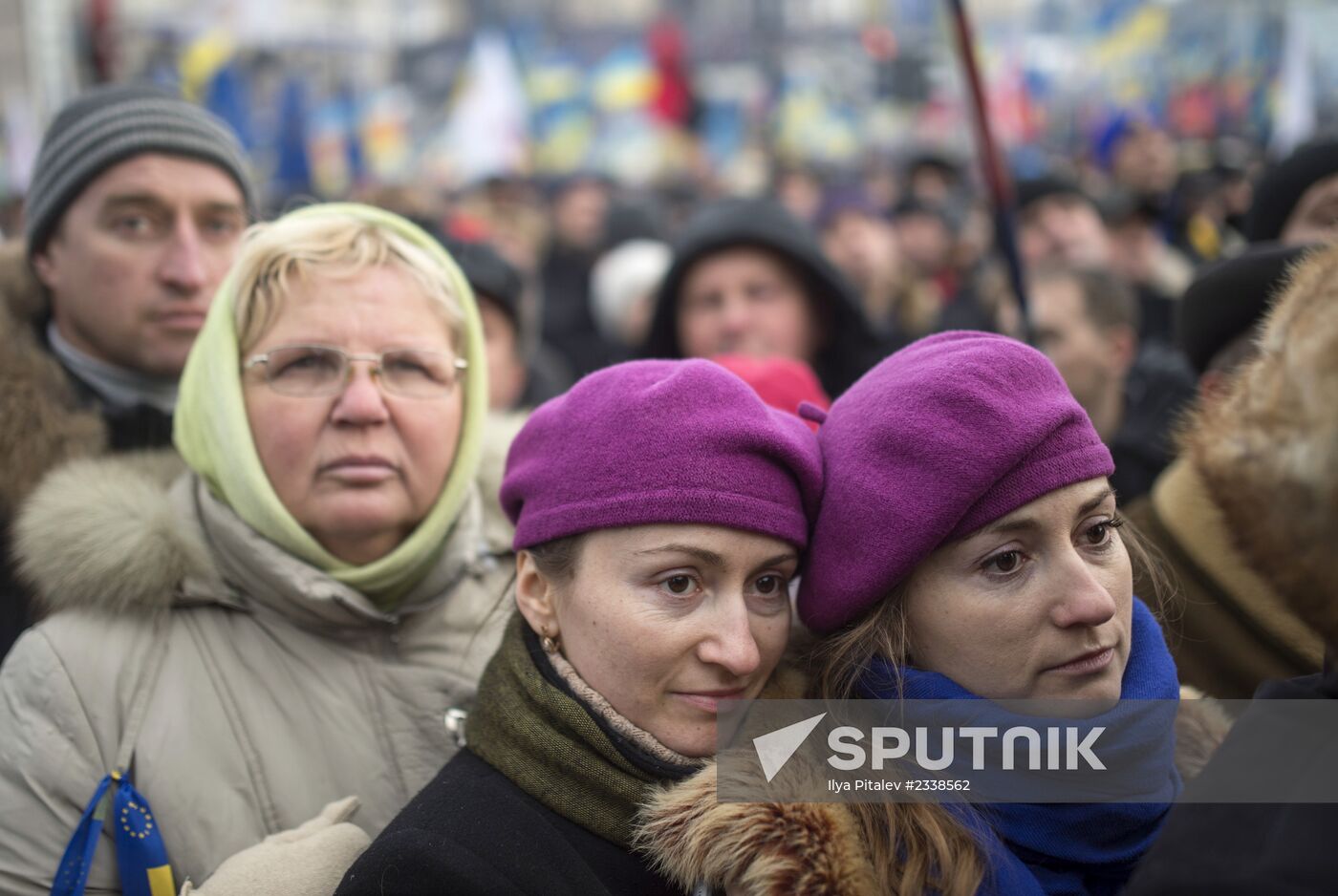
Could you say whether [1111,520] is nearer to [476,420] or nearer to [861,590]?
[861,590]

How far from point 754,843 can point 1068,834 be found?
0.46 meters

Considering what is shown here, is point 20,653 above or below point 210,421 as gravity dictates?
below

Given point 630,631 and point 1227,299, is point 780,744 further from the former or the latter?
point 1227,299

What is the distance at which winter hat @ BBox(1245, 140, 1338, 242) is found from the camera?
11.6 feet

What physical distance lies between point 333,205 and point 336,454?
629mm

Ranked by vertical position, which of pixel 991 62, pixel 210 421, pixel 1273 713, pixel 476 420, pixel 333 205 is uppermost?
pixel 333 205

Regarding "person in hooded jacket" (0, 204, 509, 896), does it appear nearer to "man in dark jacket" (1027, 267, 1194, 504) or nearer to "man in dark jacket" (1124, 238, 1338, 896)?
"man in dark jacket" (1124, 238, 1338, 896)

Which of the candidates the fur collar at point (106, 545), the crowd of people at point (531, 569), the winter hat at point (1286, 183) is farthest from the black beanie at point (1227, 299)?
the fur collar at point (106, 545)

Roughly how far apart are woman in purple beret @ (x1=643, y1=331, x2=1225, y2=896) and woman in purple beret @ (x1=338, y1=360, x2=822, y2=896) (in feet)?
0.37

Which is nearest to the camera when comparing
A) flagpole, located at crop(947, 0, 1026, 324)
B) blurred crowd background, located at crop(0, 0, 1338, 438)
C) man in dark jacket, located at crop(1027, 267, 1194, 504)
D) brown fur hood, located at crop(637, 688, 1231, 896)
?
brown fur hood, located at crop(637, 688, 1231, 896)

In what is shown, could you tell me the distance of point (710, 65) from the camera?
31.2 m

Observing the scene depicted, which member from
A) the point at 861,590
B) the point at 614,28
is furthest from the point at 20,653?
the point at 614,28

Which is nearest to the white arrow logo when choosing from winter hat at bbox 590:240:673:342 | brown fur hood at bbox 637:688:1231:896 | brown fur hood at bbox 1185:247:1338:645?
brown fur hood at bbox 637:688:1231:896

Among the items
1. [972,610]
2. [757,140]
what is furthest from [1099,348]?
[757,140]
